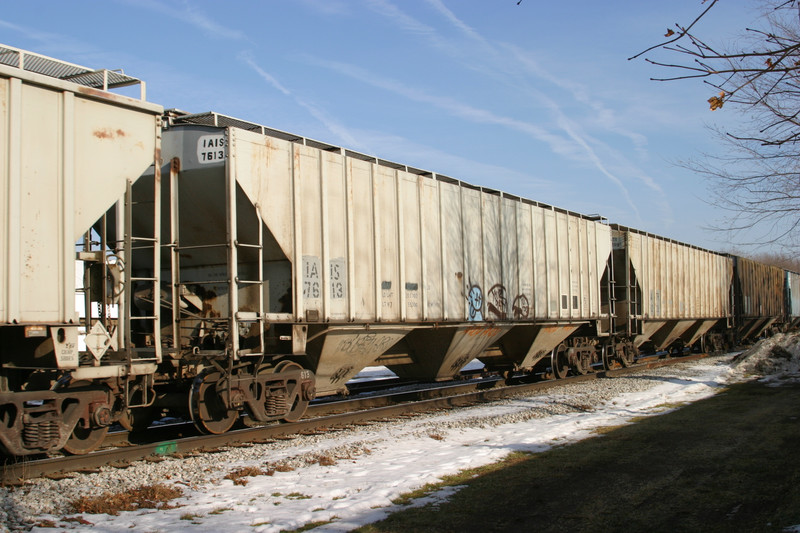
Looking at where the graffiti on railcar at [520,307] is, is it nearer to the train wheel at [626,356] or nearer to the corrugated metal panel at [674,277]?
the corrugated metal panel at [674,277]

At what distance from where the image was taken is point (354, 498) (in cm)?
587

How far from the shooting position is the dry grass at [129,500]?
5559mm

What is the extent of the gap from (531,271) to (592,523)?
10437 millimetres

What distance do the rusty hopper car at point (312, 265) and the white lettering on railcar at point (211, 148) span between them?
18 mm

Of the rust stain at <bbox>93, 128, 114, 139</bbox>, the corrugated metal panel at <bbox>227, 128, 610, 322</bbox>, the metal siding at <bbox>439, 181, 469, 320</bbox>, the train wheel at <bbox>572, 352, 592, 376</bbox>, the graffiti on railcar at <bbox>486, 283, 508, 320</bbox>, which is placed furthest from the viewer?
the train wheel at <bbox>572, 352, 592, 376</bbox>

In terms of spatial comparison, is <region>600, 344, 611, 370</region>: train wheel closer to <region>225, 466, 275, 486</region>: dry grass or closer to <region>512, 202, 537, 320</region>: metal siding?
<region>512, 202, 537, 320</region>: metal siding

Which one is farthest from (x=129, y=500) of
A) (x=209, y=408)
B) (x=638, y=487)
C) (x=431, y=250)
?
(x=431, y=250)

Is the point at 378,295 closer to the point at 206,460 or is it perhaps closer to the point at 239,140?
the point at 239,140

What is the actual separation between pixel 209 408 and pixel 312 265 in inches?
97.4

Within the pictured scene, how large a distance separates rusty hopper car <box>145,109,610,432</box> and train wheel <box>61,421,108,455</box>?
124cm

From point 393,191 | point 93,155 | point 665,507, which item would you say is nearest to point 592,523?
point 665,507

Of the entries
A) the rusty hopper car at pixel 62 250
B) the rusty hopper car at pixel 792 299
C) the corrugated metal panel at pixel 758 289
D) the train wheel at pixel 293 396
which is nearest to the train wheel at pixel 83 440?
the rusty hopper car at pixel 62 250

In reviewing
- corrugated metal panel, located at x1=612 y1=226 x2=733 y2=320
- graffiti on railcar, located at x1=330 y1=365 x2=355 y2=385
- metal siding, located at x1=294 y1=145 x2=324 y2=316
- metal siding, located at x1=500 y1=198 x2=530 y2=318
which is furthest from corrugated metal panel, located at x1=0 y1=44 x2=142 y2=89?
corrugated metal panel, located at x1=612 y1=226 x2=733 y2=320

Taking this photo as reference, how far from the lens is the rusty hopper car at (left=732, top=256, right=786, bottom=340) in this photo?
3197 cm
